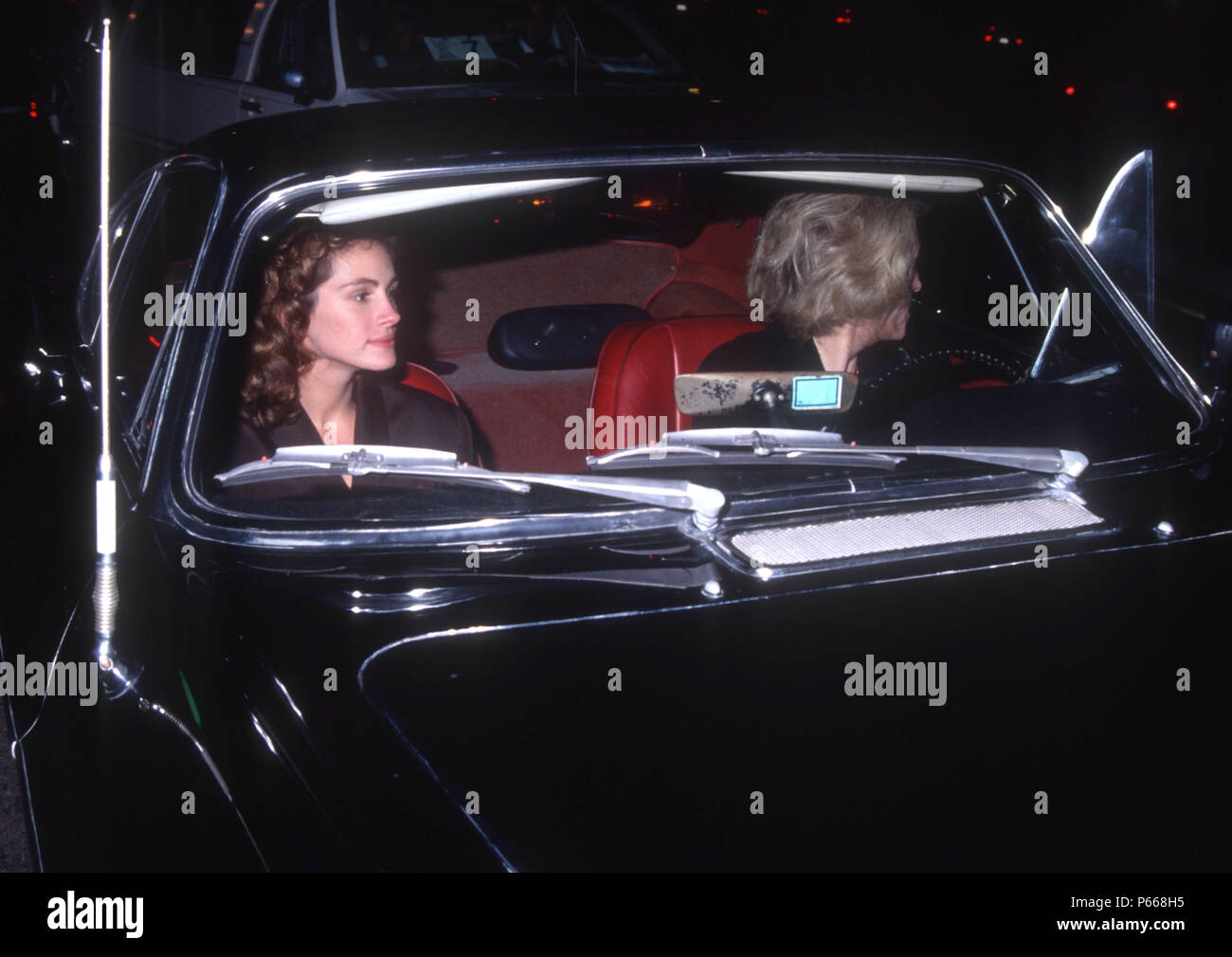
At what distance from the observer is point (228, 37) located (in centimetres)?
782

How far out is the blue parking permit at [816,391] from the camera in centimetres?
214

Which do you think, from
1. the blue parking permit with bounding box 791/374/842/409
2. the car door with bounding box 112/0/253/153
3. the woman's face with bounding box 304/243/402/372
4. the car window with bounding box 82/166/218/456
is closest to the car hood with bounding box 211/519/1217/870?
the blue parking permit with bounding box 791/374/842/409

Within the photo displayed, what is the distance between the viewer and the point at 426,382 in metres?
2.84

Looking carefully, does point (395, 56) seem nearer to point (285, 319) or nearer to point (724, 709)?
point (285, 319)

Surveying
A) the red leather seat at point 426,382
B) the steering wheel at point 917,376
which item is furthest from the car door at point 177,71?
the steering wheel at point 917,376

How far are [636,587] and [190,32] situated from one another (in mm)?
8123

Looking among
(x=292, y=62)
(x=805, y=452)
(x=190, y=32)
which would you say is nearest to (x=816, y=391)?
(x=805, y=452)

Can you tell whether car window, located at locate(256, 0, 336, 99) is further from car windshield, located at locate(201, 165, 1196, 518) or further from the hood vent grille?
the hood vent grille

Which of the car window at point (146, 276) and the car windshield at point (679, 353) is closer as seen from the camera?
the car windshield at point (679, 353)

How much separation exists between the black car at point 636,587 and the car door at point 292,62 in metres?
4.41

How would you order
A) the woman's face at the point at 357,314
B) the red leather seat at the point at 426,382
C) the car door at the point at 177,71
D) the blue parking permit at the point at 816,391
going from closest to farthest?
the blue parking permit at the point at 816,391
the woman's face at the point at 357,314
the red leather seat at the point at 426,382
the car door at the point at 177,71

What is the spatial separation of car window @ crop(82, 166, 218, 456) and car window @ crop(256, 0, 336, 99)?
430 centimetres

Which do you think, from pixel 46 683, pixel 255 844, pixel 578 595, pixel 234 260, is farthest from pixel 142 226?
pixel 255 844

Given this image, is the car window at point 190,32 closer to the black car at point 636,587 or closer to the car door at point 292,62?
the car door at point 292,62
